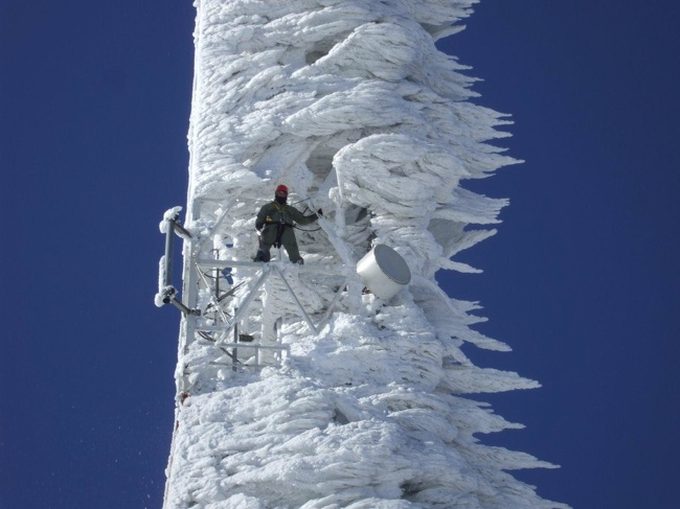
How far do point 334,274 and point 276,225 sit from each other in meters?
1.52

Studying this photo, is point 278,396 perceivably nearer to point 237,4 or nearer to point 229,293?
point 229,293

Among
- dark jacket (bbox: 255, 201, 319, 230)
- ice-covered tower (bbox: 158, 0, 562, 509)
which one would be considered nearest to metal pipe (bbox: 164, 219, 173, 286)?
ice-covered tower (bbox: 158, 0, 562, 509)

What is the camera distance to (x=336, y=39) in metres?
35.6

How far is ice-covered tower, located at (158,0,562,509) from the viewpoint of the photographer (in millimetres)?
29453

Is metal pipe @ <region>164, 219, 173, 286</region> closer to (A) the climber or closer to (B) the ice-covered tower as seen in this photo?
(B) the ice-covered tower

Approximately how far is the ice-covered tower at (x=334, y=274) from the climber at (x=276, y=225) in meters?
0.33

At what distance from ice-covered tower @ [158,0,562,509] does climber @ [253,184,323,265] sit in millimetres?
334

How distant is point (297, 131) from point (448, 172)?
2965 millimetres

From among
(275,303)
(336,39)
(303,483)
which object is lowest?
(303,483)

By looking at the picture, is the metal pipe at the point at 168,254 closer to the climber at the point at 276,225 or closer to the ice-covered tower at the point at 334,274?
the ice-covered tower at the point at 334,274

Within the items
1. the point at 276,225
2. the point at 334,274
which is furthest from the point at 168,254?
the point at 334,274

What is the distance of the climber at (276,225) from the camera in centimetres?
→ 3262

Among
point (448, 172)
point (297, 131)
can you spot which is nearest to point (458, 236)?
point (448, 172)

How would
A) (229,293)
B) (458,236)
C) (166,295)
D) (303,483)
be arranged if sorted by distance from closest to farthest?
(303,483) < (166,295) < (229,293) < (458,236)
